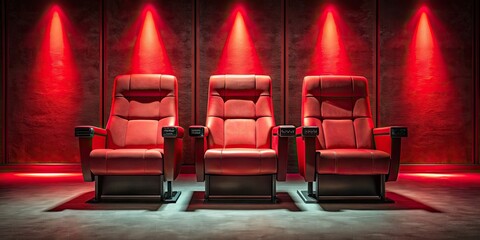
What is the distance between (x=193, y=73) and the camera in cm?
598

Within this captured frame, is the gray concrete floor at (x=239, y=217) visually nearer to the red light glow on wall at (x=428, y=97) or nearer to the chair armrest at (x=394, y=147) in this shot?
the chair armrest at (x=394, y=147)

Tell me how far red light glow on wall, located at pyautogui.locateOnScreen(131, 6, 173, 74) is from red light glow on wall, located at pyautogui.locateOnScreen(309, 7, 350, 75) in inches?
77.0

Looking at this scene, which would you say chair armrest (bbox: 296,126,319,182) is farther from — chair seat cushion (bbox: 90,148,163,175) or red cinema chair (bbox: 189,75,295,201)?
chair seat cushion (bbox: 90,148,163,175)

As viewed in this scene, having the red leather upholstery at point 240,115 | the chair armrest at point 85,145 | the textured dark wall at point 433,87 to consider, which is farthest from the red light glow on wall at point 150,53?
the textured dark wall at point 433,87

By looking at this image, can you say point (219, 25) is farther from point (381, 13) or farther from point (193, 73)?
point (381, 13)

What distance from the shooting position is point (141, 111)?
429cm

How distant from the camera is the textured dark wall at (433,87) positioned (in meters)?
6.03

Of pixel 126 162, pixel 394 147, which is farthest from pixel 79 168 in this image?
pixel 394 147

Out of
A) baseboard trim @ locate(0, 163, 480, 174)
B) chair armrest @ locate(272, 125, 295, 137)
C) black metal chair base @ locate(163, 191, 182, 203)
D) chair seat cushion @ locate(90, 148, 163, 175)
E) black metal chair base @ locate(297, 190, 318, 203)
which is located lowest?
black metal chair base @ locate(163, 191, 182, 203)

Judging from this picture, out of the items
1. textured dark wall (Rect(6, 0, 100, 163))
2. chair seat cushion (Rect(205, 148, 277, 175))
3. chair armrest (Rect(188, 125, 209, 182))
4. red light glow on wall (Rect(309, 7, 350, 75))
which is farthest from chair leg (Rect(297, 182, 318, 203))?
textured dark wall (Rect(6, 0, 100, 163))

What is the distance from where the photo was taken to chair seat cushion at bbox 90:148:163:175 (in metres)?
3.54

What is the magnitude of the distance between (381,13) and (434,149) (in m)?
1.95

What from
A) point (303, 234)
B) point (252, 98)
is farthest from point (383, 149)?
point (303, 234)

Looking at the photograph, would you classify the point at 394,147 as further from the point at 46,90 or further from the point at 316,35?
the point at 46,90
